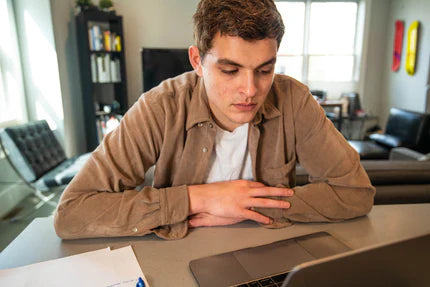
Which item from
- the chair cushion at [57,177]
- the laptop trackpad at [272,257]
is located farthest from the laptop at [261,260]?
the chair cushion at [57,177]

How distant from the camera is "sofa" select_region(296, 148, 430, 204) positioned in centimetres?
146

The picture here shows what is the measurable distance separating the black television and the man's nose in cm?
364

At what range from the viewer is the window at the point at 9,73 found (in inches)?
118

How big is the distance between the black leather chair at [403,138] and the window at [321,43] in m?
1.96

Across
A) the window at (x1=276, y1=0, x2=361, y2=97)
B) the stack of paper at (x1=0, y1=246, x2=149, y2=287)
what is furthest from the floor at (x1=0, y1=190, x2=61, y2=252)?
the window at (x1=276, y1=0, x2=361, y2=97)

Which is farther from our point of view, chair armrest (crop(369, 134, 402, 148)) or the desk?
chair armrest (crop(369, 134, 402, 148))

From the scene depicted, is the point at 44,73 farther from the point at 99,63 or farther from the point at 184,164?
the point at 184,164

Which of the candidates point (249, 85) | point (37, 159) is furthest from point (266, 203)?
point (37, 159)

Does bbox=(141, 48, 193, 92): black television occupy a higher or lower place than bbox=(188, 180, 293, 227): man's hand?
higher

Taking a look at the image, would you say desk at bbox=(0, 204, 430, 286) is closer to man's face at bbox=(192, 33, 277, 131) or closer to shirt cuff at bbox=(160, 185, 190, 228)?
shirt cuff at bbox=(160, 185, 190, 228)

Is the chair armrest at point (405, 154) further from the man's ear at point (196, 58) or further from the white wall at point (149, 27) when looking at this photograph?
the white wall at point (149, 27)

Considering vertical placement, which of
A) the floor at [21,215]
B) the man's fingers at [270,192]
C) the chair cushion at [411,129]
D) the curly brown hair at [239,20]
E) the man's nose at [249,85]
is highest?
the curly brown hair at [239,20]

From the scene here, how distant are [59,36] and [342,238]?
12.4 ft

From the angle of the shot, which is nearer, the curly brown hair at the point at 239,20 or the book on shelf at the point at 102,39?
the curly brown hair at the point at 239,20
